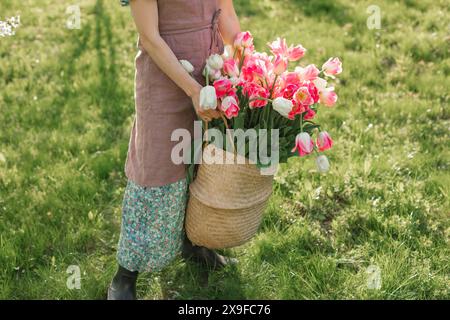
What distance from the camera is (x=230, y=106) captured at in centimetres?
200

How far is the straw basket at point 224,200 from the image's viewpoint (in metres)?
2.16

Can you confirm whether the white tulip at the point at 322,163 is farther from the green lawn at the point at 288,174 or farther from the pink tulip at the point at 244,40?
the green lawn at the point at 288,174

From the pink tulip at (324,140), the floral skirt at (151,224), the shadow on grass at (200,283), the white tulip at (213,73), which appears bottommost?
the shadow on grass at (200,283)

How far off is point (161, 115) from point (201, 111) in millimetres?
198

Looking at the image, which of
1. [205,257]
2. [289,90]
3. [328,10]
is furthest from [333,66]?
[328,10]

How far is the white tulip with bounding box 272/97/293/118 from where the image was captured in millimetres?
1979

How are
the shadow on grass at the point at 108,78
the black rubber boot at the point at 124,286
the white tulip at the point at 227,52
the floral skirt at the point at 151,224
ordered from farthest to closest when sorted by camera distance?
1. the shadow on grass at the point at 108,78
2. the black rubber boot at the point at 124,286
3. the floral skirt at the point at 151,224
4. the white tulip at the point at 227,52

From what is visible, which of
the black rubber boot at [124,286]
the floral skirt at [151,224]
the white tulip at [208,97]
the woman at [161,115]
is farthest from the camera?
the black rubber boot at [124,286]

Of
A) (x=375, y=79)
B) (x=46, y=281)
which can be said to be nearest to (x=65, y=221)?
(x=46, y=281)

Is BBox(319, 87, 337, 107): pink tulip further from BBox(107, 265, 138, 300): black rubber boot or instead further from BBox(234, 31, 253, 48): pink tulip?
BBox(107, 265, 138, 300): black rubber boot

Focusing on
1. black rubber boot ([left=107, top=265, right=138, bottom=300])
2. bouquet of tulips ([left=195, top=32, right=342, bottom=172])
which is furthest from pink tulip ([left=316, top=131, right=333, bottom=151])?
black rubber boot ([left=107, top=265, right=138, bottom=300])

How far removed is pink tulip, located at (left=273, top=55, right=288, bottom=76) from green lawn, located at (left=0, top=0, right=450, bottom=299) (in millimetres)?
957

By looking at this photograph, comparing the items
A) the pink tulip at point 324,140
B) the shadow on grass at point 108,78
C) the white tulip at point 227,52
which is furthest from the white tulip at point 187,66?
the shadow on grass at point 108,78
